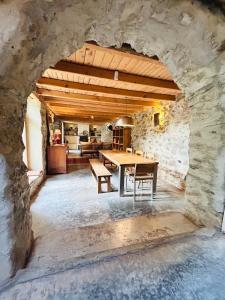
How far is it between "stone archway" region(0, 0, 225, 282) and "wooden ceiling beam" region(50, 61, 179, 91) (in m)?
1.30

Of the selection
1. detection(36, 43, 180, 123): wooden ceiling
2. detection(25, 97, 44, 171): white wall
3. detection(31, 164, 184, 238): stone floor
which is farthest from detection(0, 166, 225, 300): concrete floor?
detection(25, 97, 44, 171): white wall

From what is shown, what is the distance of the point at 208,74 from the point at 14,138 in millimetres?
1525

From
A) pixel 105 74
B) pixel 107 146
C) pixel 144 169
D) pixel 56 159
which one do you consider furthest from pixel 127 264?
pixel 107 146

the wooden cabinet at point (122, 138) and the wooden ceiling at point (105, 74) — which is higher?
the wooden ceiling at point (105, 74)

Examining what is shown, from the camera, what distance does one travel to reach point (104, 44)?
3.91ft

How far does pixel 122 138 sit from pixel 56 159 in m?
3.19

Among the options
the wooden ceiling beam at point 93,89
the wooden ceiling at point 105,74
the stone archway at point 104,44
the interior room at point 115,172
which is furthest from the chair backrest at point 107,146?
the stone archway at point 104,44

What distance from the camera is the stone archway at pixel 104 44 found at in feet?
2.81

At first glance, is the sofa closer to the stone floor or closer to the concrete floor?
the stone floor

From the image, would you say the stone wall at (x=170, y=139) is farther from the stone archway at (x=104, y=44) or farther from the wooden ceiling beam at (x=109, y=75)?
the stone archway at (x=104, y=44)

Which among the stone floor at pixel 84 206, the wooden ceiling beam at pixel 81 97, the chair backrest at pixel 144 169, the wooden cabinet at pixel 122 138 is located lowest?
the stone floor at pixel 84 206

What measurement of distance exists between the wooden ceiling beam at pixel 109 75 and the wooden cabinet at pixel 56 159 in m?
3.12

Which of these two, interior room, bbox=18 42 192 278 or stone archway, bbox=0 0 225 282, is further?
interior room, bbox=18 42 192 278

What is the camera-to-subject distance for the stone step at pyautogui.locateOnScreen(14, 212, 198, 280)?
3.50 feet
